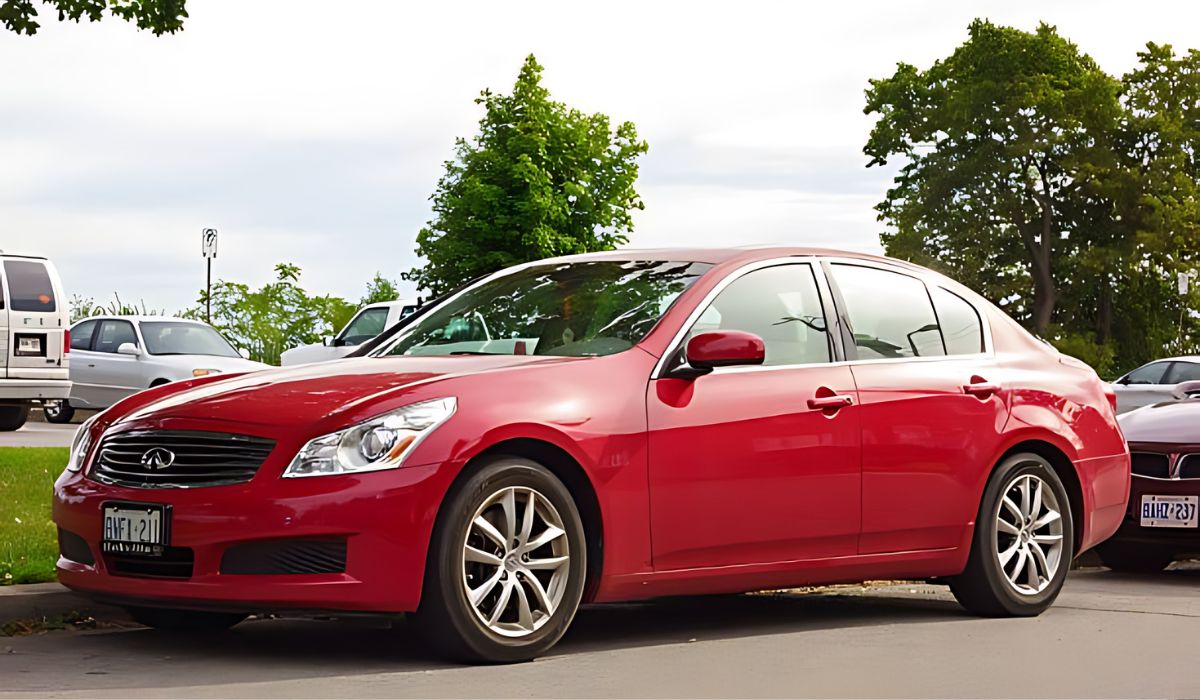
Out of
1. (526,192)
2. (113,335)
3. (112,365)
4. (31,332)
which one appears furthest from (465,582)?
(526,192)

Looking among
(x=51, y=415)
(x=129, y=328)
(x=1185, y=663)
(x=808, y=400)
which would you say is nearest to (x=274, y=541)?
(x=808, y=400)

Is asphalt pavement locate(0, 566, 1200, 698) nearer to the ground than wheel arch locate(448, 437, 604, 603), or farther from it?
nearer to the ground

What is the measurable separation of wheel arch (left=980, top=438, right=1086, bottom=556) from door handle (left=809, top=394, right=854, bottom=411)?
1393 mm

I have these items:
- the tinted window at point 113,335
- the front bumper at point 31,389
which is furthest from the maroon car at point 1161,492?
the tinted window at point 113,335

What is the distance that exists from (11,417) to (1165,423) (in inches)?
680

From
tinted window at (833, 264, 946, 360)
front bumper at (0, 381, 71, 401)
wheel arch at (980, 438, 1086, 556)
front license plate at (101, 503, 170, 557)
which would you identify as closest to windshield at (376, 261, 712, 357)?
tinted window at (833, 264, 946, 360)

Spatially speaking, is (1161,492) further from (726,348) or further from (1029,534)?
(726,348)

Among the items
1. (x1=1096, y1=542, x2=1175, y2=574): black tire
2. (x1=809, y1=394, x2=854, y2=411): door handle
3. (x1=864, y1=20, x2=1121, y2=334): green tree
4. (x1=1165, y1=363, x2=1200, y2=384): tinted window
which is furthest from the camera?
(x1=864, y1=20, x2=1121, y2=334): green tree

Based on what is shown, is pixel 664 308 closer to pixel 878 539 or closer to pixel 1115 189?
pixel 878 539

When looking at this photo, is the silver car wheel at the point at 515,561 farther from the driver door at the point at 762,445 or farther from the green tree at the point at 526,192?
the green tree at the point at 526,192

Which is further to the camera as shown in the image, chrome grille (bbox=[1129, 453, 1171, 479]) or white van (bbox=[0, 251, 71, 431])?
white van (bbox=[0, 251, 71, 431])

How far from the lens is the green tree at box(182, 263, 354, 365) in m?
40.7

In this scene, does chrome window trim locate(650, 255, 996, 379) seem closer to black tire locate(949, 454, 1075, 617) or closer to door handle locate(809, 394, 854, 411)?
door handle locate(809, 394, 854, 411)

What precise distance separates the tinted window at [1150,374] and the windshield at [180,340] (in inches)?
595
